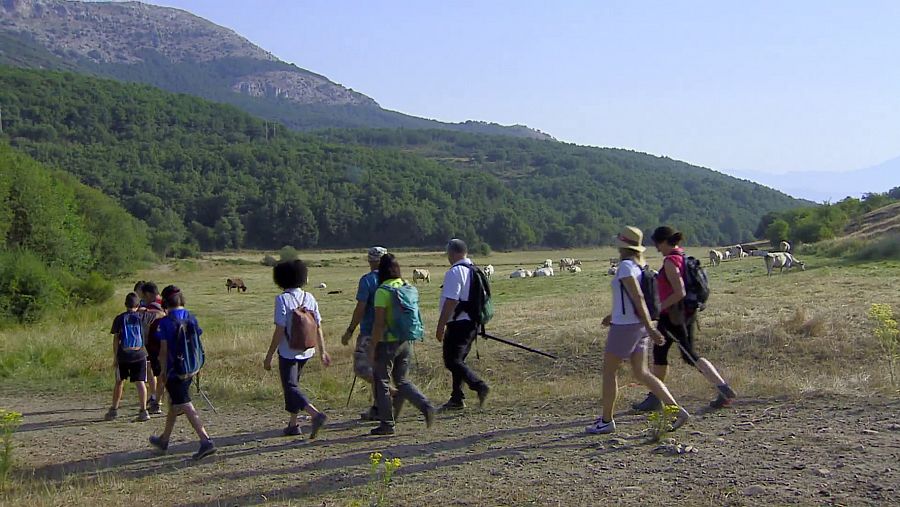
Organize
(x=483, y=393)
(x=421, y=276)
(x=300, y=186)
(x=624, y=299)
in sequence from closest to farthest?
(x=624, y=299), (x=483, y=393), (x=421, y=276), (x=300, y=186)

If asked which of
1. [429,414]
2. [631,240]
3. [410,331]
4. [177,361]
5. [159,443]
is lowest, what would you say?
[159,443]

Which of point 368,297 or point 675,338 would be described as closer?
point 675,338

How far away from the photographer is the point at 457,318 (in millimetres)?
8508

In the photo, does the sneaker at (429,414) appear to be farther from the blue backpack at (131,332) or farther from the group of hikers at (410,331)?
the blue backpack at (131,332)

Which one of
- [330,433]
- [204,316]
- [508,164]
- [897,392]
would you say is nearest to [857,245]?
[204,316]

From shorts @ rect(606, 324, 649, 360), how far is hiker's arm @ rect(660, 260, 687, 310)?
2.42ft

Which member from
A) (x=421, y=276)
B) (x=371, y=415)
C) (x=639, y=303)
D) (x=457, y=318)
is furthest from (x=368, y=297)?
(x=421, y=276)

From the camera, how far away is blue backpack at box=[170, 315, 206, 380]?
7.46 meters

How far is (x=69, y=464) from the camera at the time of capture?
7.64m

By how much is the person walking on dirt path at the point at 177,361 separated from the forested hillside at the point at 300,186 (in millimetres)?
53210

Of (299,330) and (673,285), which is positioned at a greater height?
(673,285)

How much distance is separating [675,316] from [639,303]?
1.08m

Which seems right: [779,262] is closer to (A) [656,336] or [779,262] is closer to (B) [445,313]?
(B) [445,313]

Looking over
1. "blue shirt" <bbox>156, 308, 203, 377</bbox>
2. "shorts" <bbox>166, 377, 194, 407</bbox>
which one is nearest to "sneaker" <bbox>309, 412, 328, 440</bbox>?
"shorts" <bbox>166, 377, 194, 407</bbox>
